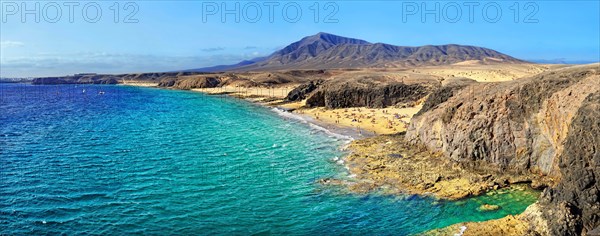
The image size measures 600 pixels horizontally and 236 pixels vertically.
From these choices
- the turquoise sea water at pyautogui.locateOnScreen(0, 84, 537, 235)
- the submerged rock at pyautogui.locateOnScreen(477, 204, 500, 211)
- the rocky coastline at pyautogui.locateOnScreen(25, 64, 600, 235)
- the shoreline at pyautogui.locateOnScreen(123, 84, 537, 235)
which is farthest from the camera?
the submerged rock at pyautogui.locateOnScreen(477, 204, 500, 211)

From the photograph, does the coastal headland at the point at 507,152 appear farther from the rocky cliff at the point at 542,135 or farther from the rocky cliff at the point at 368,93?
the rocky cliff at the point at 368,93

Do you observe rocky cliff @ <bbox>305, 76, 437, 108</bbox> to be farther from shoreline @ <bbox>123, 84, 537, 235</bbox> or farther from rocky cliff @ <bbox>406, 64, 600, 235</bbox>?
rocky cliff @ <bbox>406, 64, 600, 235</bbox>

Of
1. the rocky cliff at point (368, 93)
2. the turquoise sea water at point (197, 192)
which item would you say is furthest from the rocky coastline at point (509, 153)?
the rocky cliff at point (368, 93)

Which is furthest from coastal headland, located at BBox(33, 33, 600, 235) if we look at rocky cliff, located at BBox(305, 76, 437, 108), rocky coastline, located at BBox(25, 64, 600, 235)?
rocky cliff, located at BBox(305, 76, 437, 108)

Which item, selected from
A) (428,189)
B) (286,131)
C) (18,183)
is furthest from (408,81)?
(18,183)

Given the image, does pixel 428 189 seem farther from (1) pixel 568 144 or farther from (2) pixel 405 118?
(2) pixel 405 118
